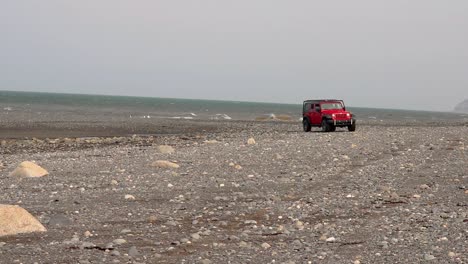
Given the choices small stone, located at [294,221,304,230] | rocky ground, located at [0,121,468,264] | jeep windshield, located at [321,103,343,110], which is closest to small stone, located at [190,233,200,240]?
rocky ground, located at [0,121,468,264]

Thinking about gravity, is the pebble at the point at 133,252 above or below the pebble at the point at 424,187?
below

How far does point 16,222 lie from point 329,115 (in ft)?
92.8

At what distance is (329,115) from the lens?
35.8m

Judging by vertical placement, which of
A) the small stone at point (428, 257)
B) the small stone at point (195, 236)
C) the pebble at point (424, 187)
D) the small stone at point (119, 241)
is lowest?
the small stone at point (119, 241)

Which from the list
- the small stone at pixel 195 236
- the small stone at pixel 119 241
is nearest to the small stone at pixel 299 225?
the small stone at pixel 195 236

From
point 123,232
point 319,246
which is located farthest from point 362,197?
point 123,232

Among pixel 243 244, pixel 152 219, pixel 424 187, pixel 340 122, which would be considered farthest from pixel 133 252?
pixel 340 122

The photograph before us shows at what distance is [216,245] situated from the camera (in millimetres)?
8227

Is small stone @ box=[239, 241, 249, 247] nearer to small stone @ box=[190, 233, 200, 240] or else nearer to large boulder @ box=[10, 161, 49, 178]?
small stone @ box=[190, 233, 200, 240]

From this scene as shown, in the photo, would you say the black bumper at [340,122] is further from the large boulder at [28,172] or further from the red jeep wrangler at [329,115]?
the large boulder at [28,172]

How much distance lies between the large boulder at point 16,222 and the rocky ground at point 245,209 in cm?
22

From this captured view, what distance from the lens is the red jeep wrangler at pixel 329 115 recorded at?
117ft

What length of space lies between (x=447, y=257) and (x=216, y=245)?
9.80 ft

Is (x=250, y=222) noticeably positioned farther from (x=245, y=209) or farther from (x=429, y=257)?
(x=429, y=257)
